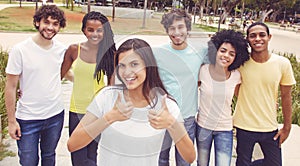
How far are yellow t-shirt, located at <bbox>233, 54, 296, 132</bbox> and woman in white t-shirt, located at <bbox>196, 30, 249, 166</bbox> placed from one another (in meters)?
0.07

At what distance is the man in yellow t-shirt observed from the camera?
202 centimetres

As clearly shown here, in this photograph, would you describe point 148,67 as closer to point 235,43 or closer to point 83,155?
point 235,43

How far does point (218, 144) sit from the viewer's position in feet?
7.06

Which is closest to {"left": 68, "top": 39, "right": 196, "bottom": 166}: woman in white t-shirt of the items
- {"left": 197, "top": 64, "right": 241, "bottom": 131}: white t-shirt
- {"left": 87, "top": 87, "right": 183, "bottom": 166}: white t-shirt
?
{"left": 87, "top": 87, "right": 183, "bottom": 166}: white t-shirt

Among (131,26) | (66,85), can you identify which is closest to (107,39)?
(131,26)

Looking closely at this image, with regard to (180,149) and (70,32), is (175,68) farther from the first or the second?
(70,32)

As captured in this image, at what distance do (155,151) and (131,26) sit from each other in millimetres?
456

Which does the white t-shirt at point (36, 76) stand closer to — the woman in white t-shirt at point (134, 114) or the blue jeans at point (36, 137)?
the blue jeans at point (36, 137)

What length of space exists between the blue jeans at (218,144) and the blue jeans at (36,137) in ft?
3.09

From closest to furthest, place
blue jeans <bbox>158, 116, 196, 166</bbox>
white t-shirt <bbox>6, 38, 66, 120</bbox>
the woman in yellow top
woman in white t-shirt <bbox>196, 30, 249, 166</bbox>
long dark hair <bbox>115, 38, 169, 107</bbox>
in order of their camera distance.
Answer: long dark hair <bbox>115, 38, 169, 107</bbox> → blue jeans <bbox>158, 116, 196, 166</bbox> → the woman in yellow top → woman in white t-shirt <bbox>196, 30, 249, 166</bbox> → white t-shirt <bbox>6, 38, 66, 120</bbox>

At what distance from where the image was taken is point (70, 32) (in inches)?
626

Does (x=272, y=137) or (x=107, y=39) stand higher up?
(x=107, y=39)

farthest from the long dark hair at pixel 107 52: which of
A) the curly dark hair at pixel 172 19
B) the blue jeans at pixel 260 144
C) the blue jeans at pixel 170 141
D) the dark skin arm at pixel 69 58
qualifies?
the blue jeans at pixel 260 144

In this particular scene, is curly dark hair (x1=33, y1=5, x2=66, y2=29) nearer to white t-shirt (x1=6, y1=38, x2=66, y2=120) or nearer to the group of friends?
the group of friends
